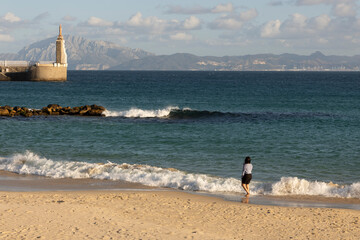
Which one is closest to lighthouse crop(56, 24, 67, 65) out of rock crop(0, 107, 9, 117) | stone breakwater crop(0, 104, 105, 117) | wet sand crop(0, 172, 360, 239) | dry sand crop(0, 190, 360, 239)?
stone breakwater crop(0, 104, 105, 117)

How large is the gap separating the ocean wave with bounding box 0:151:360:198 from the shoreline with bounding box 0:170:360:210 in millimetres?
477

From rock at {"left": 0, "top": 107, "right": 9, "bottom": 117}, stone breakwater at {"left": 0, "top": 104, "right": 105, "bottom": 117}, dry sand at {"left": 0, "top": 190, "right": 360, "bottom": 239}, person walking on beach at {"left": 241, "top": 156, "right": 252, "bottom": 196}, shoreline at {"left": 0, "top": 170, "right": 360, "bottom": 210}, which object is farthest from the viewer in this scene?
stone breakwater at {"left": 0, "top": 104, "right": 105, "bottom": 117}

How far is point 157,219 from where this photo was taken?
45.8 ft

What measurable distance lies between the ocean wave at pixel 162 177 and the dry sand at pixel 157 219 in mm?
2131

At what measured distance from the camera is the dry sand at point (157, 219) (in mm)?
12422

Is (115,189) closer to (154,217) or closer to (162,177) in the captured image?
(162,177)

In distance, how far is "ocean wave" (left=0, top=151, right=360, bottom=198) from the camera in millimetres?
18203

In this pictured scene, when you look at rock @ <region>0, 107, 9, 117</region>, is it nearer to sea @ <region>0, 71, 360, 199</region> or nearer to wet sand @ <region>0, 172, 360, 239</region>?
sea @ <region>0, 71, 360, 199</region>

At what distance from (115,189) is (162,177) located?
2.28m

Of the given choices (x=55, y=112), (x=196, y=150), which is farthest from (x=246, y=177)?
(x=55, y=112)

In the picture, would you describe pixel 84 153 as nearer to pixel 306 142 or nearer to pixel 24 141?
pixel 24 141

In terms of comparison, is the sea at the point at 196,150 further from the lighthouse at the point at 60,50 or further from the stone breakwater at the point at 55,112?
the lighthouse at the point at 60,50

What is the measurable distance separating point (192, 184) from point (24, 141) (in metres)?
15.4

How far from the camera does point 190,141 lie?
99.7 ft
